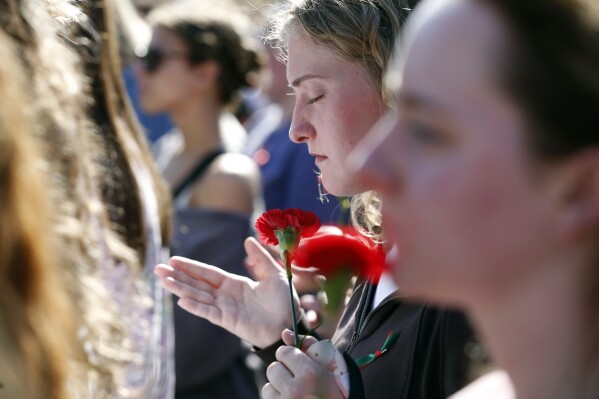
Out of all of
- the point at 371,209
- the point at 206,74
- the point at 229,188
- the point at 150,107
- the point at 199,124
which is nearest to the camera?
the point at 371,209

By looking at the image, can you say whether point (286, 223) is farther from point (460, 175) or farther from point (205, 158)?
point (205, 158)

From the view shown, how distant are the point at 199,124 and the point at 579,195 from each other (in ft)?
11.5

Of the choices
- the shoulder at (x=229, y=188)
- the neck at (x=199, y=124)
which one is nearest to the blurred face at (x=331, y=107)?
the shoulder at (x=229, y=188)

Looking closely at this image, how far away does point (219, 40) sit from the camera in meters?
4.56

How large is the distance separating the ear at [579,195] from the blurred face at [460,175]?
0.07 ft

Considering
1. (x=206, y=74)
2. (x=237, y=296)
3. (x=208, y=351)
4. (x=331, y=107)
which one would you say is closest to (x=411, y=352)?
(x=237, y=296)

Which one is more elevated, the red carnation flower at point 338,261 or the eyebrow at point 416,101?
the eyebrow at point 416,101

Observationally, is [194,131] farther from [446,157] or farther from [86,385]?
[446,157]

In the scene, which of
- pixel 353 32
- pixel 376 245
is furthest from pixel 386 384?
pixel 353 32

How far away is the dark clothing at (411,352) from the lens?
66.4 inches

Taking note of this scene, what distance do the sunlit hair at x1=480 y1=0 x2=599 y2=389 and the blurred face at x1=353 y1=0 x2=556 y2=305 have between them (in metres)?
0.02

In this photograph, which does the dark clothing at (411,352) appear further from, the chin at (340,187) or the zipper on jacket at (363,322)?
the chin at (340,187)

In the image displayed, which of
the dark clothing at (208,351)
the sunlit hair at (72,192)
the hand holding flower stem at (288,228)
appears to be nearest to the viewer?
the sunlit hair at (72,192)

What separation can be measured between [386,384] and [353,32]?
0.81 metres
